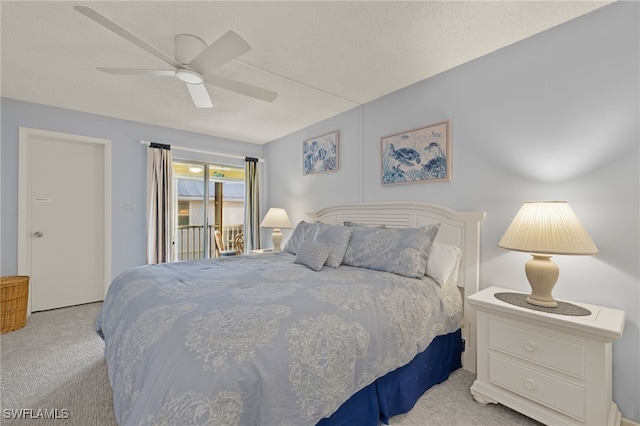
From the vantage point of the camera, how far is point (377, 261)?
224 cm

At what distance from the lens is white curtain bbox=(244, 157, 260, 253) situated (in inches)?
190

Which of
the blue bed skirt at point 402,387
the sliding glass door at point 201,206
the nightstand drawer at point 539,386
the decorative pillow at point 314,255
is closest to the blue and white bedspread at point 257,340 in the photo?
the blue bed skirt at point 402,387

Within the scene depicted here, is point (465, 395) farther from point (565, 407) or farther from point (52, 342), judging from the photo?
point (52, 342)

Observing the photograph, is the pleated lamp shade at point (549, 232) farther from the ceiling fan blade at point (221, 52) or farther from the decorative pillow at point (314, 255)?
the ceiling fan blade at point (221, 52)

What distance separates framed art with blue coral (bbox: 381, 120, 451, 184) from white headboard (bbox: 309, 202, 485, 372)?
11.4 inches

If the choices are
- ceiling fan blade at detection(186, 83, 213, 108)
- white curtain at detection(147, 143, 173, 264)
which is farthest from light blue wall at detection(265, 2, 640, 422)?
white curtain at detection(147, 143, 173, 264)

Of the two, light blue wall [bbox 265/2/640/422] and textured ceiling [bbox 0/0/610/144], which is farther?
textured ceiling [bbox 0/0/610/144]

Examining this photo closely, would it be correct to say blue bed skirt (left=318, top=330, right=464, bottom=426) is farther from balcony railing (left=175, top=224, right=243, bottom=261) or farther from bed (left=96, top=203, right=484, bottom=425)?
balcony railing (left=175, top=224, right=243, bottom=261)

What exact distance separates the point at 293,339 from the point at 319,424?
46cm

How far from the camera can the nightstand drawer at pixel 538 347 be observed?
4.84ft

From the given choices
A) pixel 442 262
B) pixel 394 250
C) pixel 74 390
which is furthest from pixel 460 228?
pixel 74 390

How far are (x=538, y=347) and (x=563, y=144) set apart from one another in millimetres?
1336

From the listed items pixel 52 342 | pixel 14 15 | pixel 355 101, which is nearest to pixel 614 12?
pixel 355 101

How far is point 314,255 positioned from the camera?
2.40m
